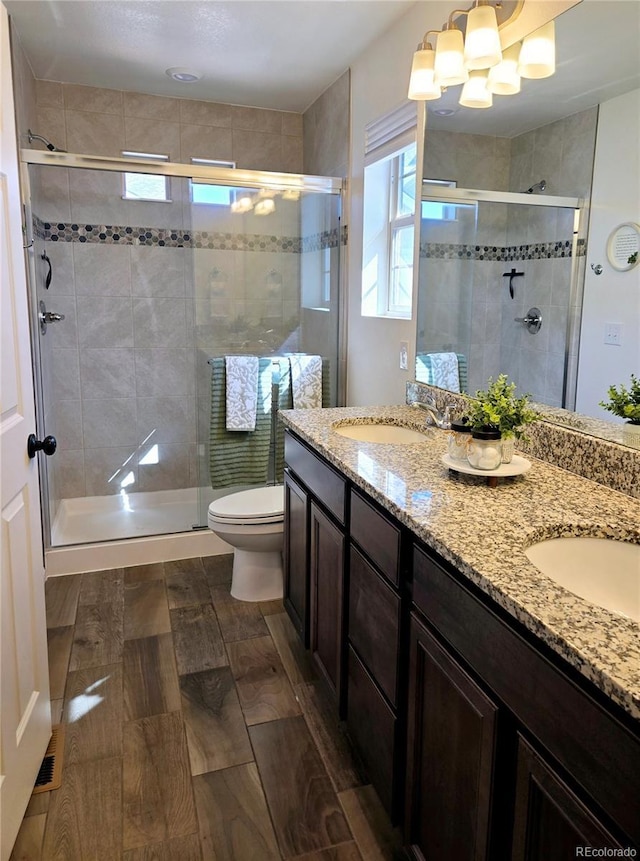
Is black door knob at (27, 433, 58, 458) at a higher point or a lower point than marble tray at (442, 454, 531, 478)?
Answer: higher

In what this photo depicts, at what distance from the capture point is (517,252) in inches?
74.2

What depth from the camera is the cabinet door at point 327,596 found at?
179cm

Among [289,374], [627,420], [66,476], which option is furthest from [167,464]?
[627,420]

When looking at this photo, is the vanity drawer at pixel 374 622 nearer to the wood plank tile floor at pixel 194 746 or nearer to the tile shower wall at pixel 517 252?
the wood plank tile floor at pixel 194 746

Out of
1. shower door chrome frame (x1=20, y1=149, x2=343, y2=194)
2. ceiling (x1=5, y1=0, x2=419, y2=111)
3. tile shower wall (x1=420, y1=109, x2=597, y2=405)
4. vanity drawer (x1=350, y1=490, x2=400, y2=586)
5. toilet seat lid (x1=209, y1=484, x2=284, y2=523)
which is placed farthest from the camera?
shower door chrome frame (x1=20, y1=149, x2=343, y2=194)

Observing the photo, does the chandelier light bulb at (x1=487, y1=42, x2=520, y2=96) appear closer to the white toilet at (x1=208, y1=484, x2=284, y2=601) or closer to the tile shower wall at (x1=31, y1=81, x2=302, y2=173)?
the white toilet at (x1=208, y1=484, x2=284, y2=601)

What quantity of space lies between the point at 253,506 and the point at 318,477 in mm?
866

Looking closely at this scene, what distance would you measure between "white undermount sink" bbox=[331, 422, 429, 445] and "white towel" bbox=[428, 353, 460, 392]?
256mm

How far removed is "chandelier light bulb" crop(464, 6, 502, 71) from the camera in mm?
1799

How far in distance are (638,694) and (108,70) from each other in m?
3.67

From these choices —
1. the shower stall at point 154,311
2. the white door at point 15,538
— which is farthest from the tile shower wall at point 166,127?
the white door at point 15,538

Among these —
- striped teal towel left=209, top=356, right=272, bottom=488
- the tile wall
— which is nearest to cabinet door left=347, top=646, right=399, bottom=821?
striped teal towel left=209, top=356, right=272, bottom=488

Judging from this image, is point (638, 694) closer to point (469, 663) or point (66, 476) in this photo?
point (469, 663)

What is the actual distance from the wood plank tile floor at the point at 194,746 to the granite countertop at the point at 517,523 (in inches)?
35.3
